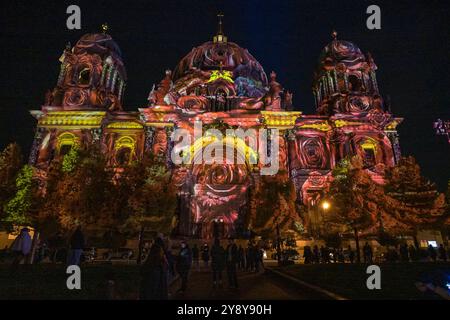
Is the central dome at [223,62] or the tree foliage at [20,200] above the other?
the central dome at [223,62]

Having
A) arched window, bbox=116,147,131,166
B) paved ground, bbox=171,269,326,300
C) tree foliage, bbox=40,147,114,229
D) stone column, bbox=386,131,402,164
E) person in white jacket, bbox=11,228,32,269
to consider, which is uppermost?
stone column, bbox=386,131,402,164

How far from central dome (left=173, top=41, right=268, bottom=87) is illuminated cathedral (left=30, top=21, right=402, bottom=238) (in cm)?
1091

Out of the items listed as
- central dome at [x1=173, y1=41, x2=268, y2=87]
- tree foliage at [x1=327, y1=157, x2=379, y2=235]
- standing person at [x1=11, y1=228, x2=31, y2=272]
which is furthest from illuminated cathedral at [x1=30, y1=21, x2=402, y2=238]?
standing person at [x1=11, y1=228, x2=31, y2=272]

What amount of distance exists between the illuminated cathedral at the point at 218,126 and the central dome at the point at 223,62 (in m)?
10.9

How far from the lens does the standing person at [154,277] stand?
746 centimetres

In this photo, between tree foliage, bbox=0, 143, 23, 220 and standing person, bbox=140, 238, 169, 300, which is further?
tree foliage, bbox=0, 143, 23, 220

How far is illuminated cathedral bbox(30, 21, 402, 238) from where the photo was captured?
39.0m

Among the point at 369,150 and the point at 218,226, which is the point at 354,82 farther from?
the point at 218,226

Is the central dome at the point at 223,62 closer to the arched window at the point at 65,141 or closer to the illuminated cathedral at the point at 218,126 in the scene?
the illuminated cathedral at the point at 218,126

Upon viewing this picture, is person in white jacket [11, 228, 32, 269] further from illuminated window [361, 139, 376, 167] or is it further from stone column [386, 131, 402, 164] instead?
stone column [386, 131, 402, 164]

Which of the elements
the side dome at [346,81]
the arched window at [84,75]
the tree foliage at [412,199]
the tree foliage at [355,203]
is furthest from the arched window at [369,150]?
the arched window at [84,75]

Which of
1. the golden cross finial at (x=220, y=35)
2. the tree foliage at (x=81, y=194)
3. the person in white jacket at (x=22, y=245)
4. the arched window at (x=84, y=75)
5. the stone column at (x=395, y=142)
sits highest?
the golden cross finial at (x=220, y=35)

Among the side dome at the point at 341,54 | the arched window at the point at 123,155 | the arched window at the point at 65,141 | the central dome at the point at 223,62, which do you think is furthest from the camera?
the central dome at the point at 223,62

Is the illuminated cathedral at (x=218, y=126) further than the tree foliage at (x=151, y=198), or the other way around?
the illuminated cathedral at (x=218, y=126)
